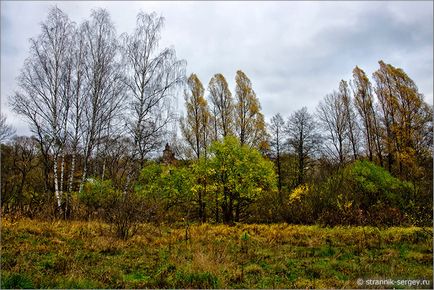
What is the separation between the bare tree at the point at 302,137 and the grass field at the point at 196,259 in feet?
70.8

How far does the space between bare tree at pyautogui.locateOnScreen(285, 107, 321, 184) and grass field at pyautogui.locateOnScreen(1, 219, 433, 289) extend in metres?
21.6

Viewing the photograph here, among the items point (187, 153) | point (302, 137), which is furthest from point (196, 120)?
point (302, 137)

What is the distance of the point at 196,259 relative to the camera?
687 centimetres

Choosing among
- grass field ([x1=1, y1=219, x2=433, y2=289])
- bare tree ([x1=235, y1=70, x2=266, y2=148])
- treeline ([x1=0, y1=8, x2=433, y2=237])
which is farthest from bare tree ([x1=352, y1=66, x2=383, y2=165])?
grass field ([x1=1, y1=219, x2=433, y2=289])

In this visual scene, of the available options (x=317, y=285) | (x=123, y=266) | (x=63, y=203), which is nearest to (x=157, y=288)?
(x=123, y=266)

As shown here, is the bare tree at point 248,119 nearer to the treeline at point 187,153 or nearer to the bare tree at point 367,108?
the treeline at point 187,153

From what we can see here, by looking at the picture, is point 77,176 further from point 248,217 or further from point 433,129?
point 433,129

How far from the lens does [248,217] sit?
1969cm

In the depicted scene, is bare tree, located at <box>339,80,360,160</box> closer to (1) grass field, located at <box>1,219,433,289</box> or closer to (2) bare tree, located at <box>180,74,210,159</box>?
(2) bare tree, located at <box>180,74,210,159</box>

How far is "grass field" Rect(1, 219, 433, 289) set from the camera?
227 inches

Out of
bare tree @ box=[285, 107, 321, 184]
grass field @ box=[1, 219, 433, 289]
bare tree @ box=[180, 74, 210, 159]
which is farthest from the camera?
bare tree @ box=[285, 107, 321, 184]

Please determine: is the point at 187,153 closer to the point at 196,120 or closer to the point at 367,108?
the point at 196,120

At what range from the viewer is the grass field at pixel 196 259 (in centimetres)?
576

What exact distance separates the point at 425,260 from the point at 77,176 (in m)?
24.8
